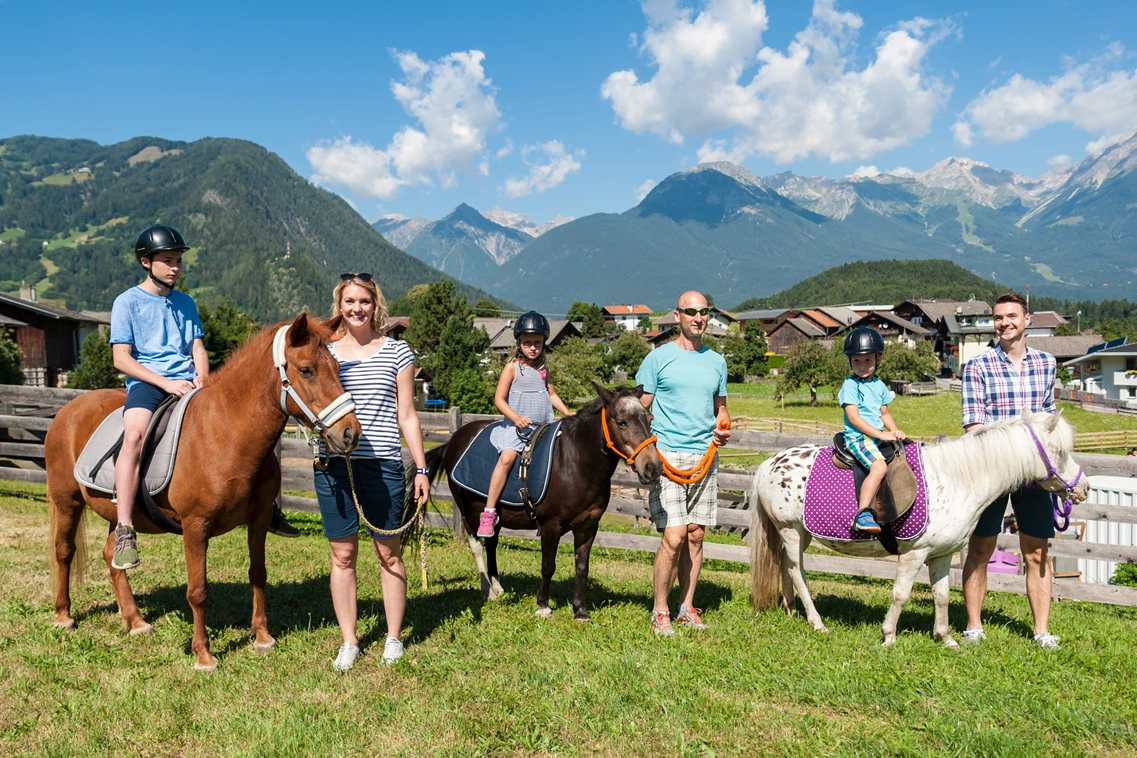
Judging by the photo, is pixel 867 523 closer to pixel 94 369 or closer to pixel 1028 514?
pixel 1028 514

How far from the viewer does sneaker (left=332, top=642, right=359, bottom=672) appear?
14.7 feet

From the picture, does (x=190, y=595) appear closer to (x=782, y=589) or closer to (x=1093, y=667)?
(x=782, y=589)

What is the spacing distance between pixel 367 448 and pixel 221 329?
→ 63.5 meters

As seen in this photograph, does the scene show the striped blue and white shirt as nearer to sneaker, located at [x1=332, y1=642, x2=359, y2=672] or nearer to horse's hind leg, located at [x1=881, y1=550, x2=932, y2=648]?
sneaker, located at [x1=332, y1=642, x2=359, y2=672]

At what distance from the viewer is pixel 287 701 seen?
4.00 meters

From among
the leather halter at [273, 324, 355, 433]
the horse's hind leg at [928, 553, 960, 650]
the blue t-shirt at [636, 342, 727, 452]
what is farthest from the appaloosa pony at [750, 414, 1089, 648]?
the leather halter at [273, 324, 355, 433]

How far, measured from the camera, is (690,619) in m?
5.63

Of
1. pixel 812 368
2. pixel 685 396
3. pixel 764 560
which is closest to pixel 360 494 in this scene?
pixel 685 396

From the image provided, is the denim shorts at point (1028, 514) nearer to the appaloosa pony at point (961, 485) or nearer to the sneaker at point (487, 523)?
the appaloosa pony at point (961, 485)

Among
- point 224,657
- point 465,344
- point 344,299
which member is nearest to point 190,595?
point 224,657

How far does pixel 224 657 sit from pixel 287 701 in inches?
42.3

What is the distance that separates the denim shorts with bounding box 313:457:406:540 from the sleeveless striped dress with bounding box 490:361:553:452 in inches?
70.4

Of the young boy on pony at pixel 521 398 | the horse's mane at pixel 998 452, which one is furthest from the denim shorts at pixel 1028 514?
the young boy on pony at pixel 521 398

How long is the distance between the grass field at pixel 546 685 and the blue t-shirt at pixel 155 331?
205 centimetres
